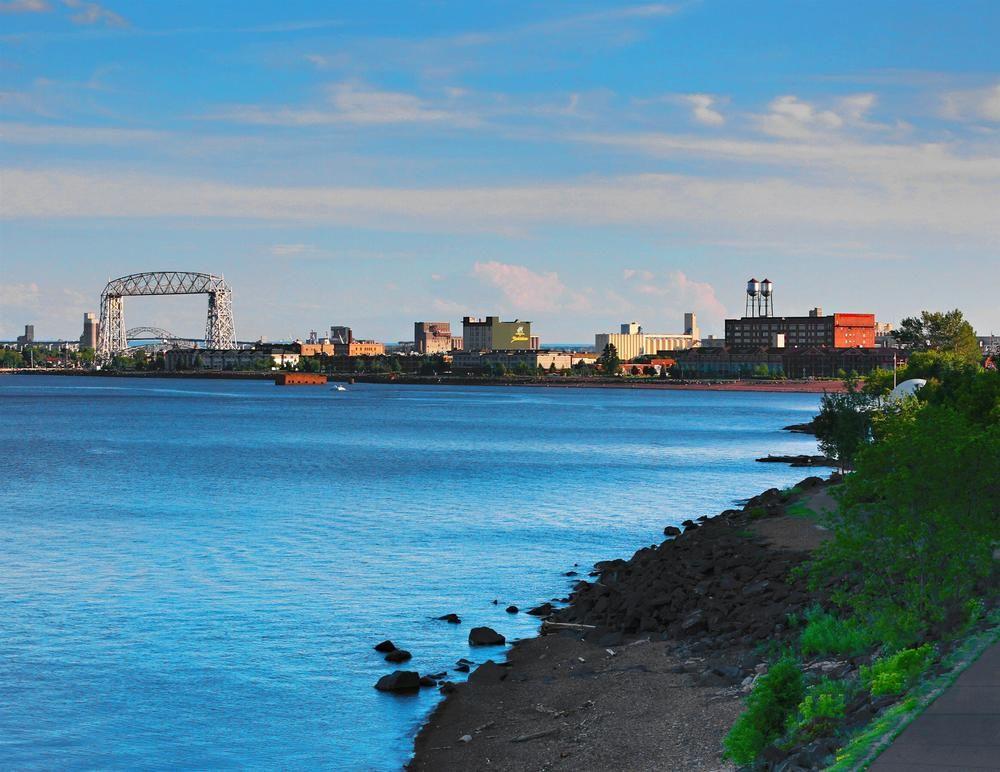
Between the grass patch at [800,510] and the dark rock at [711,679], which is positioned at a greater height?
the grass patch at [800,510]

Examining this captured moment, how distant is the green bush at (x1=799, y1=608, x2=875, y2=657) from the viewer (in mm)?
17891

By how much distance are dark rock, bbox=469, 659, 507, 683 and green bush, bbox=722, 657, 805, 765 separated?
7.60m

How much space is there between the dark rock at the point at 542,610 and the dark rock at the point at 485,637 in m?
2.55

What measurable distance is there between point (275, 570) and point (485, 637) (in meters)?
11.4

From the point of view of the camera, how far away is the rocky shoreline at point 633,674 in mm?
17281

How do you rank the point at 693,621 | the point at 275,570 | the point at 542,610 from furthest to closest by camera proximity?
the point at 275,570 → the point at 542,610 → the point at 693,621

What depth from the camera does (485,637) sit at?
25.4m

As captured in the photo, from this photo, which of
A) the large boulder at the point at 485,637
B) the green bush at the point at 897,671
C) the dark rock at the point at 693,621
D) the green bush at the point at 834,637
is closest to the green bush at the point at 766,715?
the green bush at the point at 897,671

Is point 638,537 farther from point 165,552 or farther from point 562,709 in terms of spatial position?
point 562,709

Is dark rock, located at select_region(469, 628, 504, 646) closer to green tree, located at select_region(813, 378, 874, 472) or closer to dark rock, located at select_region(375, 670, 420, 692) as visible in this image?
dark rock, located at select_region(375, 670, 420, 692)

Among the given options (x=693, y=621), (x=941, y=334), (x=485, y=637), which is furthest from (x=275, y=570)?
(x=941, y=334)

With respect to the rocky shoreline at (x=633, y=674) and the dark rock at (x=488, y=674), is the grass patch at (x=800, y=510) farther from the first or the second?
the dark rock at (x=488, y=674)

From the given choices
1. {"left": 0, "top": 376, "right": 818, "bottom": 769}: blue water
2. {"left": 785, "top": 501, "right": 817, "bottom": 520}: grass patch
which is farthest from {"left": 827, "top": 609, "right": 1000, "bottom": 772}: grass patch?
{"left": 785, "top": 501, "right": 817, "bottom": 520}: grass patch

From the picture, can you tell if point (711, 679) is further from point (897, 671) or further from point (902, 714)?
point (902, 714)
